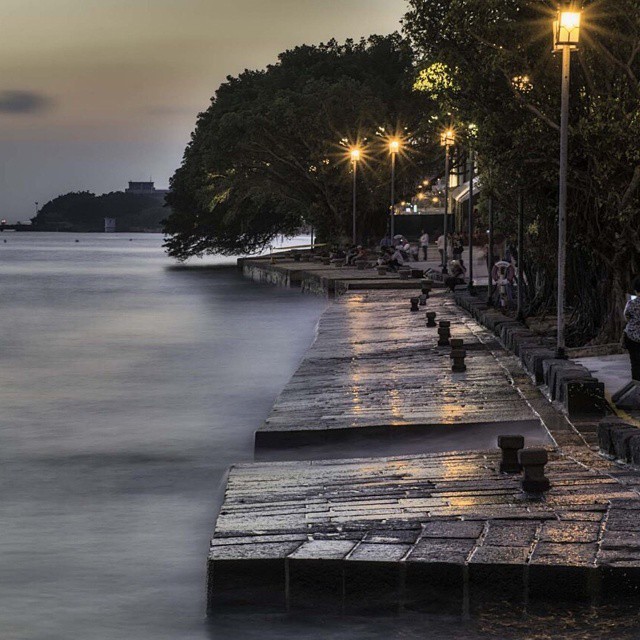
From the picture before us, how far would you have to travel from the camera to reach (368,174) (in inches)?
3083

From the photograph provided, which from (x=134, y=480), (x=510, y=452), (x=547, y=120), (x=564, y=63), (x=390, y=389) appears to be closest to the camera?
(x=510, y=452)

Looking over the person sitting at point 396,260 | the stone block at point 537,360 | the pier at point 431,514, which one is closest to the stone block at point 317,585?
the pier at point 431,514

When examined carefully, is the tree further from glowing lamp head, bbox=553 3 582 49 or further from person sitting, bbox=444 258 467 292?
person sitting, bbox=444 258 467 292

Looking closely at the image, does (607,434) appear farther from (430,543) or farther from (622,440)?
(430,543)

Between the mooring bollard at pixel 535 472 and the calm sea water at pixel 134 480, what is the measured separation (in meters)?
2.02

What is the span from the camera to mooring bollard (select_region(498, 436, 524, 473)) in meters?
11.4

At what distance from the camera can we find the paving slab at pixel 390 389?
1530cm

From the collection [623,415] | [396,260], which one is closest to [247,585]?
[623,415]

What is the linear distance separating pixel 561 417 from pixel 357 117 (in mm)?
62775

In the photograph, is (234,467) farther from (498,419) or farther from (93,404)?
(93,404)

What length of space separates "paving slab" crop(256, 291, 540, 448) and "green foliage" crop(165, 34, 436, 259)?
44.4m

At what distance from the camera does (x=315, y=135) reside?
76.0m

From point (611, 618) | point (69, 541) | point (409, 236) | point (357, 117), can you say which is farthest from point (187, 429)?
point (409, 236)

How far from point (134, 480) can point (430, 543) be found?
282 inches
